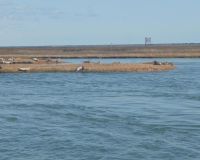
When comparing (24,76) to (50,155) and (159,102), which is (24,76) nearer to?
(159,102)

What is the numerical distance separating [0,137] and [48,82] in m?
31.4

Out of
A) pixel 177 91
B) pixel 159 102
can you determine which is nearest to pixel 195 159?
pixel 159 102

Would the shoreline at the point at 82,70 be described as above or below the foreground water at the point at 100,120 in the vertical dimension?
above

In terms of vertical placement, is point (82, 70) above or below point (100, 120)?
above

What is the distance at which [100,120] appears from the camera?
108 feet

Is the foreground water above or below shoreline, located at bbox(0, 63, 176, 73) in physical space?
below

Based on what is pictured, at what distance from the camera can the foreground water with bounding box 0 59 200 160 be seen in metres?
25.0

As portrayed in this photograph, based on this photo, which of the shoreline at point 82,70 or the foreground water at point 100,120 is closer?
the foreground water at point 100,120

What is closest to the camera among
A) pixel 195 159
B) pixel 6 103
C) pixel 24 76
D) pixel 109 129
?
pixel 195 159

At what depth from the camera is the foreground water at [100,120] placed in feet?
81.9

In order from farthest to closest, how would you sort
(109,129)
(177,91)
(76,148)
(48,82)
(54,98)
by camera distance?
(48,82), (177,91), (54,98), (109,129), (76,148)

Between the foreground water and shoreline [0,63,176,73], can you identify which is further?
shoreline [0,63,176,73]

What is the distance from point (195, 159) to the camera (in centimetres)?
2352

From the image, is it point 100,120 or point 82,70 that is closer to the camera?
point 100,120
